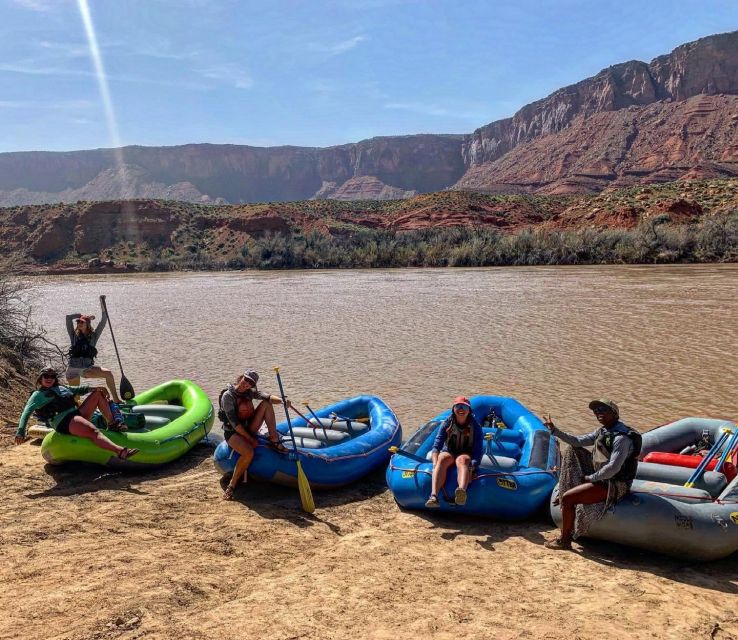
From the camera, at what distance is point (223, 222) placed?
60.5m

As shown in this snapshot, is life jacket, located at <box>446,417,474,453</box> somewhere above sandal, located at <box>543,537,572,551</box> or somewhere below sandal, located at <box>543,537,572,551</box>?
above

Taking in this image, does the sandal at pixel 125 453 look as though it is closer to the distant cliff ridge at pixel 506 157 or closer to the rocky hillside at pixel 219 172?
the distant cliff ridge at pixel 506 157

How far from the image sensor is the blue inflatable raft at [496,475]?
5344 mm

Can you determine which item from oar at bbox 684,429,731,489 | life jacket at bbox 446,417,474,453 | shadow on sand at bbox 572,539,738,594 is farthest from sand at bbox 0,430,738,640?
oar at bbox 684,429,731,489

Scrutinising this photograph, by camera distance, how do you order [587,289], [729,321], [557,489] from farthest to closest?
[587,289] < [729,321] < [557,489]

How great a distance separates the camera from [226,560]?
15.0 ft

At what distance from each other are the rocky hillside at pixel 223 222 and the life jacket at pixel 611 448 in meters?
45.3

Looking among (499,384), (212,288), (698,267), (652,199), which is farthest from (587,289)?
(652,199)

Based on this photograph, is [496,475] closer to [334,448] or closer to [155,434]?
[334,448]

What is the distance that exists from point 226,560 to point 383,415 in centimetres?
296

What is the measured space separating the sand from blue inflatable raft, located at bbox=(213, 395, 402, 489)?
0.26m

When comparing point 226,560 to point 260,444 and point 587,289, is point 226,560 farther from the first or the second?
point 587,289

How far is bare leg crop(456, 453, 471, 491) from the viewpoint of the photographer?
524 centimetres

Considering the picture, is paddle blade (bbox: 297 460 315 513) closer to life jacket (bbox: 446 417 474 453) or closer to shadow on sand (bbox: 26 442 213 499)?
life jacket (bbox: 446 417 474 453)
